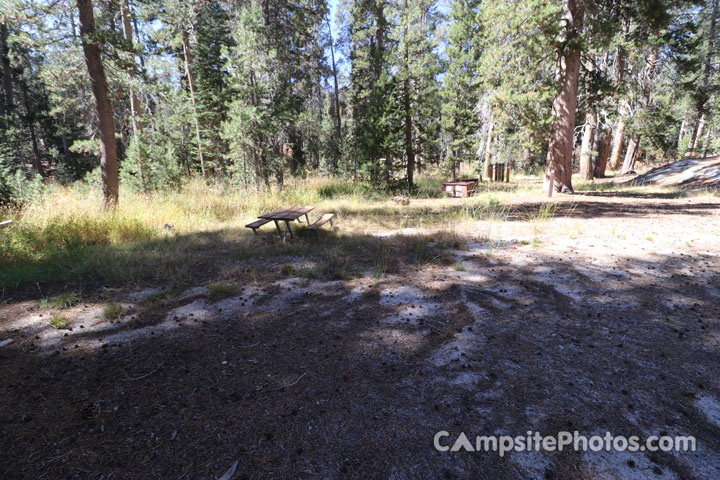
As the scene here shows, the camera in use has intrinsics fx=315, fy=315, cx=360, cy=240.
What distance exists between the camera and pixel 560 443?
1.89m

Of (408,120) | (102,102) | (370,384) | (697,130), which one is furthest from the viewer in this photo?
(697,130)

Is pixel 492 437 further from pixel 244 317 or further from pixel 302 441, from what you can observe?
pixel 244 317

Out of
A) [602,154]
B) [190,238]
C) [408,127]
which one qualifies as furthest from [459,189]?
[602,154]

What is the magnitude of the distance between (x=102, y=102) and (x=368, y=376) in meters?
8.84

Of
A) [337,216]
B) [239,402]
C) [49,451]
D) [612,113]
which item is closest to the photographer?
[49,451]

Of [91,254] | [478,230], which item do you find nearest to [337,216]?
[478,230]

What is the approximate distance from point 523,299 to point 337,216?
5.88m

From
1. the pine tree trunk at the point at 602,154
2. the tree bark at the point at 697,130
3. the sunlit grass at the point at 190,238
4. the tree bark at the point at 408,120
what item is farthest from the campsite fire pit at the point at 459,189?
the tree bark at the point at 697,130

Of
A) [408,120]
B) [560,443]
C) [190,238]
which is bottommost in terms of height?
[560,443]

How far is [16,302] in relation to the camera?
399 centimetres

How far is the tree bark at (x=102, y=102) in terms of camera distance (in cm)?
677

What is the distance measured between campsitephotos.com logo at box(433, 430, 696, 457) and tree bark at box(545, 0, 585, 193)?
35.9 feet

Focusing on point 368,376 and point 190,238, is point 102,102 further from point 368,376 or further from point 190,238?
point 368,376

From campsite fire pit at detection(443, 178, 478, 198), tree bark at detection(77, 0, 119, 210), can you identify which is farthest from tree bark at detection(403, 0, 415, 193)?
tree bark at detection(77, 0, 119, 210)
